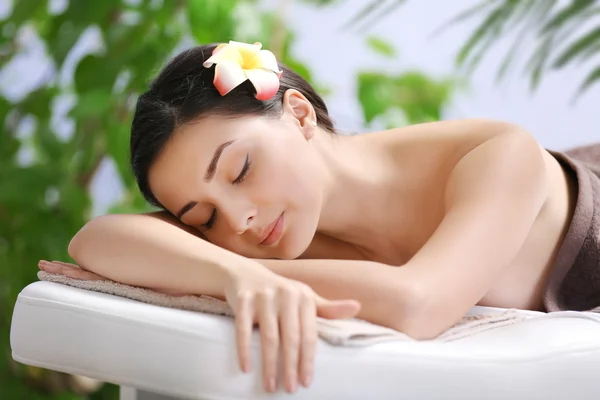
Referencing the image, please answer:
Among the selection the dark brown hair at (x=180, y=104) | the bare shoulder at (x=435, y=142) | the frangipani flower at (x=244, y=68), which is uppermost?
the frangipani flower at (x=244, y=68)

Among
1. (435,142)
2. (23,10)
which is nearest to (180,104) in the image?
(435,142)

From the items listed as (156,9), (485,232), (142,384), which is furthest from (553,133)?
(142,384)

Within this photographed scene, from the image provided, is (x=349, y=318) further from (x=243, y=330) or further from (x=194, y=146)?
(x=194, y=146)

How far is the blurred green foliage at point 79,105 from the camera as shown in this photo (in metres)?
1.95

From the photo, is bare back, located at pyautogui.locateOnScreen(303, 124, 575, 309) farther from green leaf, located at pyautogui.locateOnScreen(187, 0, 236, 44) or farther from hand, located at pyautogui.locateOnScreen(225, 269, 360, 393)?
green leaf, located at pyautogui.locateOnScreen(187, 0, 236, 44)

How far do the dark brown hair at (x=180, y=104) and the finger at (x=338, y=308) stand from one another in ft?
1.33

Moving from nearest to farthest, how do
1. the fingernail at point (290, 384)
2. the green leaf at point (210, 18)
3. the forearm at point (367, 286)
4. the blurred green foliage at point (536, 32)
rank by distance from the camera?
1. the fingernail at point (290, 384)
2. the forearm at point (367, 286)
3. the green leaf at point (210, 18)
4. the blurred green foliage at point (536, 32)

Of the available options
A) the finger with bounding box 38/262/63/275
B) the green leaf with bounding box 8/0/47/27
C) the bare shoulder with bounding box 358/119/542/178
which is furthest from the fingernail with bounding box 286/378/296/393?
the green leaf with bounding box 8/0/47/27

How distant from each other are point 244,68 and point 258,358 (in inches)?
22.6

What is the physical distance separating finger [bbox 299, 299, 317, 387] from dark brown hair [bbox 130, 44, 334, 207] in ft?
1.41

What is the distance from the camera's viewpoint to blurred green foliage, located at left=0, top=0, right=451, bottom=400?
6.38 ft

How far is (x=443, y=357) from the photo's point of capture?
32.9 inches

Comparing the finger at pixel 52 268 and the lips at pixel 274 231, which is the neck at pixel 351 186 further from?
the finger at pixel 52 268

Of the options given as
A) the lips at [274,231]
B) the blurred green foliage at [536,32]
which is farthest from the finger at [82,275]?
the blurred green foliage at [536,32]
